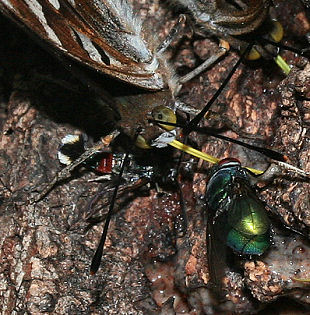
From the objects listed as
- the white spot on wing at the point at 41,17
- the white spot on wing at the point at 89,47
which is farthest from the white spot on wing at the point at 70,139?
the white spot on wing at the point at 41,17

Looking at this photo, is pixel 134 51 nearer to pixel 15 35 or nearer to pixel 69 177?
pixel 69 177

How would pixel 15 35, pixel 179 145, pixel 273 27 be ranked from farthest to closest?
pixel 15 35
pixel 273 27
pixel 179 145

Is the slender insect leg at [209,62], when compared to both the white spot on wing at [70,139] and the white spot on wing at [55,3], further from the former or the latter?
the white spot on wing at [55,3]

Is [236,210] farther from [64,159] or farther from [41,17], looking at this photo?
[41,17]

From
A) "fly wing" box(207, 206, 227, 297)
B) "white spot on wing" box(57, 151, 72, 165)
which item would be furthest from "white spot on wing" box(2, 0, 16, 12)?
"fly wing" box(207, 206, 227, 297)

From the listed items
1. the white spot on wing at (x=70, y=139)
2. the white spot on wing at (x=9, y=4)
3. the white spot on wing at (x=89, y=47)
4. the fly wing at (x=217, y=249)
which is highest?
the white spot on wing at (x=9, y=4)

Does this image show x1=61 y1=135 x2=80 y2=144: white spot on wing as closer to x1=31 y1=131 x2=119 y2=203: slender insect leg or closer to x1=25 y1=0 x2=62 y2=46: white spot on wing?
x1=31 y1=131 x2=119 y2=203: slender insect leg

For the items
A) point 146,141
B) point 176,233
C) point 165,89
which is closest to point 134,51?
point 165,89
